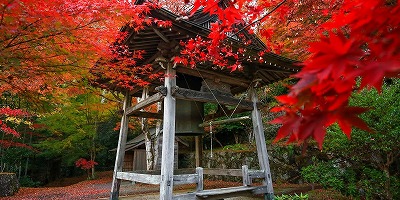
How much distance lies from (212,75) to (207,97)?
0.69m

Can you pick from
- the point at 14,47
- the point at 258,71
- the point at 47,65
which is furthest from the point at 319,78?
the point at 258,71

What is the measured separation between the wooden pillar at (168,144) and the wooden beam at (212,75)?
17.1 inches

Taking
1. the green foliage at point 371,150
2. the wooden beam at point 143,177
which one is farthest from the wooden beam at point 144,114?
the green foliage at point 371,150

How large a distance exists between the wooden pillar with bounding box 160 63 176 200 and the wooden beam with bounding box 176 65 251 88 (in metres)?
0.43

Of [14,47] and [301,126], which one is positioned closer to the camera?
[301,126]

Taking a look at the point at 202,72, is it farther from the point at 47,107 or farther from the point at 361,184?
the point at 361,184

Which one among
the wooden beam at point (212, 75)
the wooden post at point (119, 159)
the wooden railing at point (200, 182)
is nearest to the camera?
the wooden railing at point (200, 182)

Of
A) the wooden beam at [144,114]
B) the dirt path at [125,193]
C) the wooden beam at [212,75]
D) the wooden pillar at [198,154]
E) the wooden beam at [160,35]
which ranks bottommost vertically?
the dirt path at [125,193]

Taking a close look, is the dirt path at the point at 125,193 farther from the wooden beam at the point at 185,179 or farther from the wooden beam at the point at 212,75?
the wooden beam at the point at 212,75

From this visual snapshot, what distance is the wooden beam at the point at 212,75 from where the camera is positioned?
18.3 ft

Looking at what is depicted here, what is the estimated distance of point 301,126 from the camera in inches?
38.2

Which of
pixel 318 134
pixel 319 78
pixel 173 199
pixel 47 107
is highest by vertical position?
pixel 47 107

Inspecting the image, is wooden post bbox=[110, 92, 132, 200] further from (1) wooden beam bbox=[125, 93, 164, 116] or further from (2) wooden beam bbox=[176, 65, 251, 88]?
(2) wooden beam bbox=[176, 65, 251, 88]

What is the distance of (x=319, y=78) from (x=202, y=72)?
501 cm
